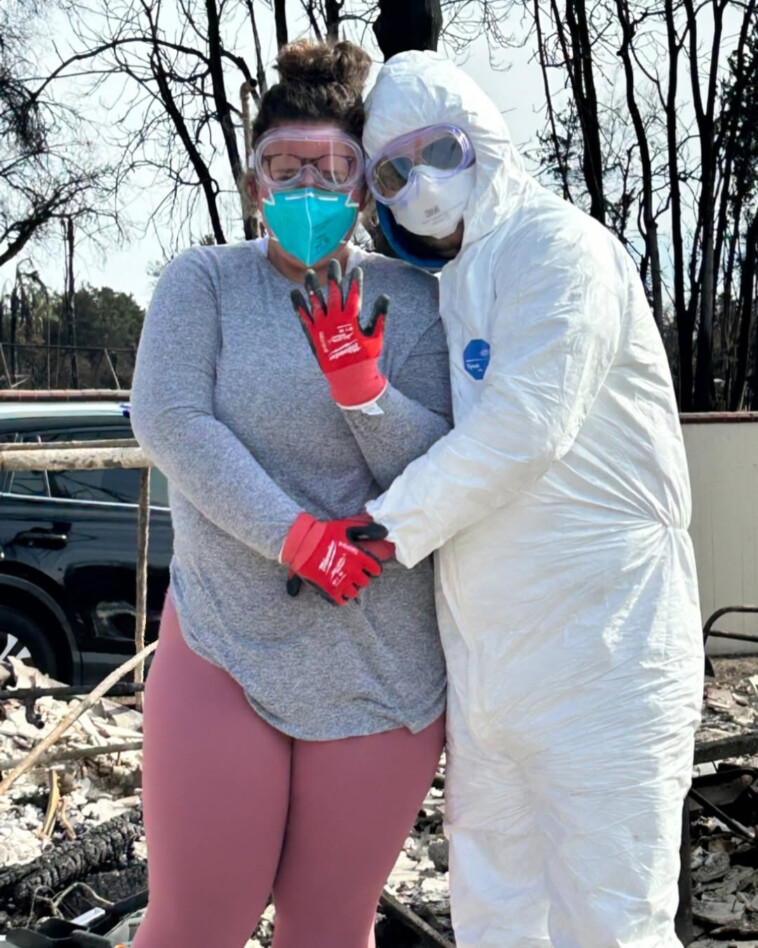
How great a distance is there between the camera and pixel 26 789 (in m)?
3.90

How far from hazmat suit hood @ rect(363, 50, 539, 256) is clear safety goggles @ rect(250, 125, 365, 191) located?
1.6 inches

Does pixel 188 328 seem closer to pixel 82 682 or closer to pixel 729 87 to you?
pixel 82 682

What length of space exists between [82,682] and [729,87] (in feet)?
22.9

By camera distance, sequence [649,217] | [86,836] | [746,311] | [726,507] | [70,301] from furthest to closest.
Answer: [70,301] < [746,311] < [649,217] < [726,507] < [86,836]

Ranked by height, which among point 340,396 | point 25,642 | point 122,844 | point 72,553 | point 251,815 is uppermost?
point 340,396

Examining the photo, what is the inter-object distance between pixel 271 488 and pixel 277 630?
0.71 ft

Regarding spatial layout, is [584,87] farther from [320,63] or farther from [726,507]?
[320,63]

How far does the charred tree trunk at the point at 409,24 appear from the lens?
10.4 ft

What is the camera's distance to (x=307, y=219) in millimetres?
1725

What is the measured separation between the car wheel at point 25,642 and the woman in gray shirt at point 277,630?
3569 mm

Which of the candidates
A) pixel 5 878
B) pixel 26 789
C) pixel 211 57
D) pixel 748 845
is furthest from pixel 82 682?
pixel 211 57

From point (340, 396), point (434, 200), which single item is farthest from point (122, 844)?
point (434, 200)

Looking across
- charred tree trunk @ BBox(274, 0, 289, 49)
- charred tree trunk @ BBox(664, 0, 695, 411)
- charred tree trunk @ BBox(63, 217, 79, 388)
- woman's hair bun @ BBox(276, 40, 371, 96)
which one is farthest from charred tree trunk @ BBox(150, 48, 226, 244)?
woman's hair bun @ BBox(276, 40, 371, 96)

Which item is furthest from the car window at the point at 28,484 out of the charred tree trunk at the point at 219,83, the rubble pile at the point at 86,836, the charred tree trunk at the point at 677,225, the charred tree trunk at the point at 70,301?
the charred tree trunk at the point at 677,225
